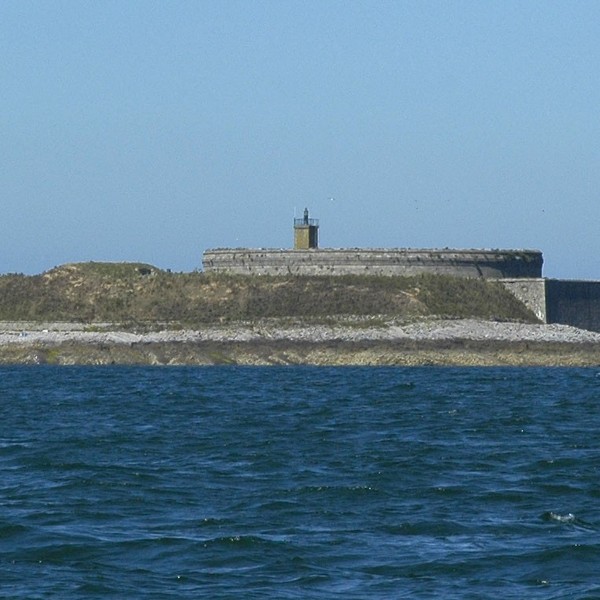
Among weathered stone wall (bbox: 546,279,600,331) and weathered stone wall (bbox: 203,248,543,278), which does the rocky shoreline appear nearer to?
weathered stone wall (bbox: 546,279,600,331)

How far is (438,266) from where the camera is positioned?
83375mm

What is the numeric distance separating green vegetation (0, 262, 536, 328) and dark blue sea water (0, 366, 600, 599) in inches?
1382

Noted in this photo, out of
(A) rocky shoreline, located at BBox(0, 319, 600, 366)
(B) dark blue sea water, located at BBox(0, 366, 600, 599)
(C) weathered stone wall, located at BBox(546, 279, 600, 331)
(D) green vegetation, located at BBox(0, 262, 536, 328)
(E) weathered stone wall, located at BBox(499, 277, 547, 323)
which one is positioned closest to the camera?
(B) dark blue sea water, located at BBox(0, 366, 600, 599)

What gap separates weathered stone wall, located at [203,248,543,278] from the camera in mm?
83375

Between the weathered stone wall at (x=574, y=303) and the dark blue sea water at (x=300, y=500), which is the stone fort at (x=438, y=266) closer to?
the weathered stone wall at (x=574, y=303)

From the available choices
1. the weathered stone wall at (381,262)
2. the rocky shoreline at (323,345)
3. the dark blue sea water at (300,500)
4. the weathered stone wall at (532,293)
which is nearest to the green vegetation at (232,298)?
the weathered stone wall at (532,293)

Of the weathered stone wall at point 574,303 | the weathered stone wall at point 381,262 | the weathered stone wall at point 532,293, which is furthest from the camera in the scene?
the weathered stone wall at point 381,262

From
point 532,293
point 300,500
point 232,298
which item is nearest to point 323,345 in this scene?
point 232,298

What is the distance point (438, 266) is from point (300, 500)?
61.7 meters

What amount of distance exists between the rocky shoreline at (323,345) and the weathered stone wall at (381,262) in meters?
9.51

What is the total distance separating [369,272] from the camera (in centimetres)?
8325

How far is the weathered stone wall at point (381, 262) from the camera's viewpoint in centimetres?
8338

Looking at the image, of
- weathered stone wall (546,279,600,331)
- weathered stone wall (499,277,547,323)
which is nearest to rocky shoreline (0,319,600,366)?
weathered stone wall (499,277,547,323)

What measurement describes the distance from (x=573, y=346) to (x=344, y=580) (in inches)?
2164
